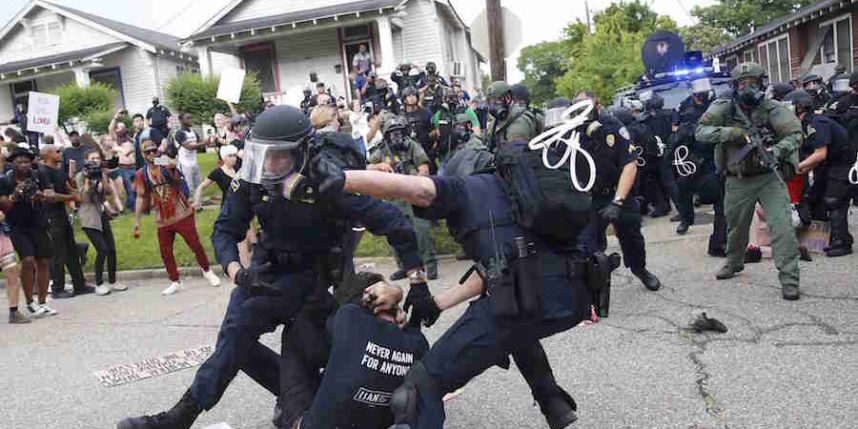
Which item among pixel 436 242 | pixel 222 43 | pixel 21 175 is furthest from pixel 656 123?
pixel 222 43

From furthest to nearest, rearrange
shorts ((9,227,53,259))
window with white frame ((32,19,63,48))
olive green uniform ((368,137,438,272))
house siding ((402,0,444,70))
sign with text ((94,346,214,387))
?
window with white frame ((32,19,63,48)) → house siding ((402,0,444,70)) → olive green uniform ((368,137,438,272)) → shorts ((9,227,53,259)) → sign with text ((94,346,214,387))

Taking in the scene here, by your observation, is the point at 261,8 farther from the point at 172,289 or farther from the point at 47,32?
the point at 172,289

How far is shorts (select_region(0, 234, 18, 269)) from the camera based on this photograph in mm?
7445

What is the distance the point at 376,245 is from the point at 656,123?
4.24 meters

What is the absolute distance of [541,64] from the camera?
84438 millimetres

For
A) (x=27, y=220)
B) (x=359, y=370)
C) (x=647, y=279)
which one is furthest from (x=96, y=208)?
(x=359, y=370)

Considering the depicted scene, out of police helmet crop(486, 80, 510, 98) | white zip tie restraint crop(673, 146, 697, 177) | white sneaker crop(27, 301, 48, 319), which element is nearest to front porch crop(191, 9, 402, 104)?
police helmet crop(486, 80, 510, 98)

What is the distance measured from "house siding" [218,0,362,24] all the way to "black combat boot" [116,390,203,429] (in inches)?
904

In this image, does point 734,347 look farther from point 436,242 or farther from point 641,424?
point 436,242

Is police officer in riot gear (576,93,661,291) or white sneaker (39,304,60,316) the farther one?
white sneaker (39,304,60,316)

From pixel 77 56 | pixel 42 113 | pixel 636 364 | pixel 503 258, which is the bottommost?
pixel 636 364

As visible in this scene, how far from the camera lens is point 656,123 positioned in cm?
1056

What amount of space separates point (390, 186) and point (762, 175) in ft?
14.5

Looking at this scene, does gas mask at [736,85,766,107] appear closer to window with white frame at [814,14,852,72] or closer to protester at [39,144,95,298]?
protester at [39,144,95,298]
